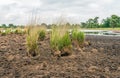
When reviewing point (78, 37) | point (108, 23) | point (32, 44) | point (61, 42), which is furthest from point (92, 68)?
point (108, 23)

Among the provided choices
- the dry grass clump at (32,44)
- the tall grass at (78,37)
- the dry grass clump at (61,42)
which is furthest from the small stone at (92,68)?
the tall grass at (78,37)

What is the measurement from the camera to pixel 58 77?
6.12 meters

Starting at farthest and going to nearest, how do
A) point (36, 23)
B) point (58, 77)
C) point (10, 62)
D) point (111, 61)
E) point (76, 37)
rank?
point (76, 37) < point (36, 23) < point (111, 61) < point (10, 62) < point (58, 77)

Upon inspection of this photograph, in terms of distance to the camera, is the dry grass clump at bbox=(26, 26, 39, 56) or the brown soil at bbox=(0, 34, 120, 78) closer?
the brown soil at bbox=(0, 34, 120, 78)

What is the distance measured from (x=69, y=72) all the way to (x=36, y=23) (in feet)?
10.8

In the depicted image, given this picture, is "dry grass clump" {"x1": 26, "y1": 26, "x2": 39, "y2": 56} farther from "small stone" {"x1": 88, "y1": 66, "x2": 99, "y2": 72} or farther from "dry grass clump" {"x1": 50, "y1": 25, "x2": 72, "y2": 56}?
"small stone" {"x1": 88, "y1": 66, "x2": 99, "y2": 72}

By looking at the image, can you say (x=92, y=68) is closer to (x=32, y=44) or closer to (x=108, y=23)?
(x=32, y=44)

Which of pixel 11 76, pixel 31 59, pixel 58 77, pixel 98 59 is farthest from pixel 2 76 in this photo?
pixel 98 59

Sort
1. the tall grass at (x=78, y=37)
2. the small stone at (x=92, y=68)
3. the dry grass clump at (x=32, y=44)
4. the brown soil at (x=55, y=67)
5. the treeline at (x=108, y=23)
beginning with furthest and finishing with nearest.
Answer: the treeline at (x=108, y=23) → the tall grass at (x=78, y=37) → the dry grass clump at (x=32, y=44) → the small stone at (x=92, y=68) → the brown soil at (x=55, y=67)

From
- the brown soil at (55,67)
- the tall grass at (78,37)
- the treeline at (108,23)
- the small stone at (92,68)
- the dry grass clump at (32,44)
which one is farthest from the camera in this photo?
the treeline at (108,23)

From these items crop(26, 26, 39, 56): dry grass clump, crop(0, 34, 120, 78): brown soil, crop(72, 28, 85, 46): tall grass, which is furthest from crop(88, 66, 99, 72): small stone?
crop(72, 28, 85, 46): tall grass

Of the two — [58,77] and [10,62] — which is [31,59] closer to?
[10,62]

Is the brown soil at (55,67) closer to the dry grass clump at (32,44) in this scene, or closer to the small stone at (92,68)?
the small stone at (92,68)

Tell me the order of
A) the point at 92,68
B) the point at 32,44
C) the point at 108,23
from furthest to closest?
1. the point at 108,23
2. the point at 32,44
3. the point at 92,68
